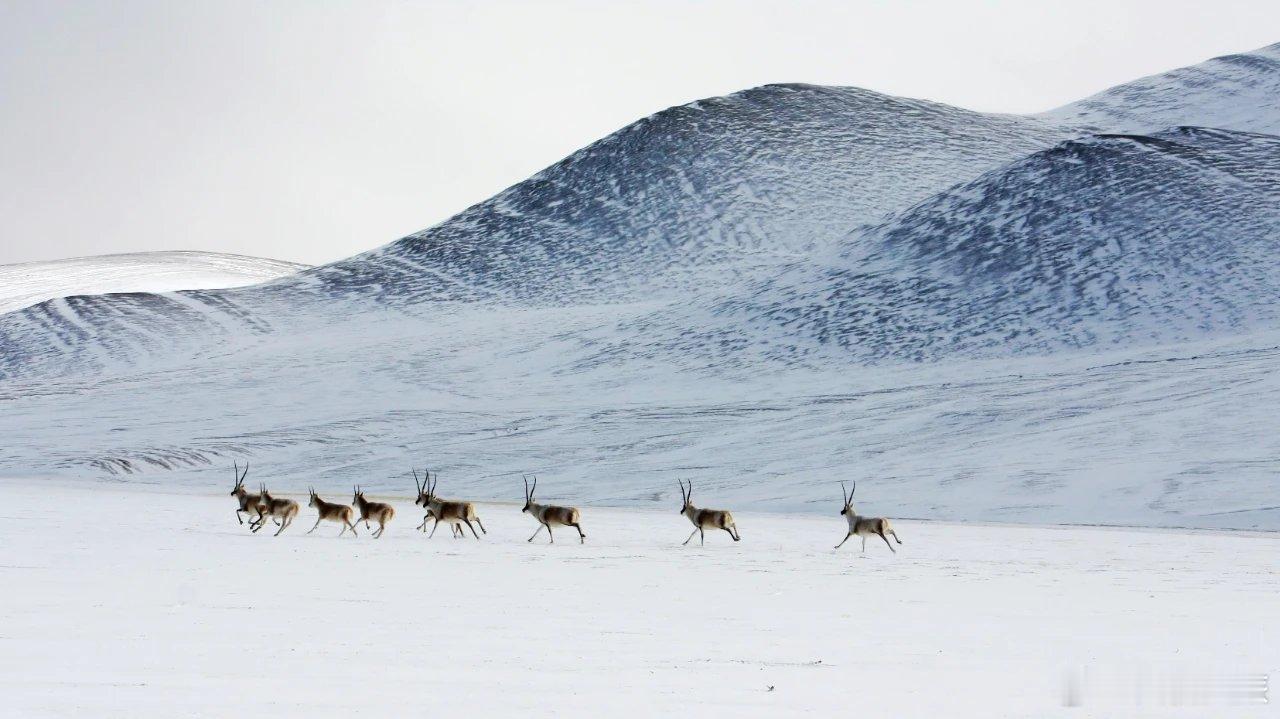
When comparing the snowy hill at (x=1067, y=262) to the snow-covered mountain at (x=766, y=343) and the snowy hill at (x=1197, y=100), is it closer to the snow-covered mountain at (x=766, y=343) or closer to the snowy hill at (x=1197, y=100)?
the snow-covered mountain at (x=766, y=343)

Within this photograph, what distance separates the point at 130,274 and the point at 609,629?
123420 millimetres

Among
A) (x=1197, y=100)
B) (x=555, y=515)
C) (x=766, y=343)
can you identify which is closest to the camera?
(x=555, y=515)

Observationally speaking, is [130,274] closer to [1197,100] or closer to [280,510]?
[1197,100]

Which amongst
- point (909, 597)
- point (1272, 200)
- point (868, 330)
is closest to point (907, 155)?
point (1272, 200)

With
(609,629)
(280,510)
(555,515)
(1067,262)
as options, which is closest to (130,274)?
(1067,262)

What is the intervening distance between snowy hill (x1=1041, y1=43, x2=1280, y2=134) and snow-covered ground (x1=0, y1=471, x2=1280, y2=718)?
109m

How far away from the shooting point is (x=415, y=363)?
6581 cm

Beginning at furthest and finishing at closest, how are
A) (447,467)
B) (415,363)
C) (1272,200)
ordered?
(1272,200) → (415,363) → (447,467)

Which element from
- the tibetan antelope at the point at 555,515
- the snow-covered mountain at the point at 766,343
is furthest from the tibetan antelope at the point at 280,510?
the snow-covered mountain at the point at 766,343

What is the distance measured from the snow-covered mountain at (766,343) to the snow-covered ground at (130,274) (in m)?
28.0

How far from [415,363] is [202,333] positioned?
66.7 feet

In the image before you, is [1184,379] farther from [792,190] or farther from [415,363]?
[792,190]

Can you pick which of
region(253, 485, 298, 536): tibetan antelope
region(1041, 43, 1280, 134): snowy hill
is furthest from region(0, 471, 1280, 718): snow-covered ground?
region(1041, 43, 1280, 134): snowy hill

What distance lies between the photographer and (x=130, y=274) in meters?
123
